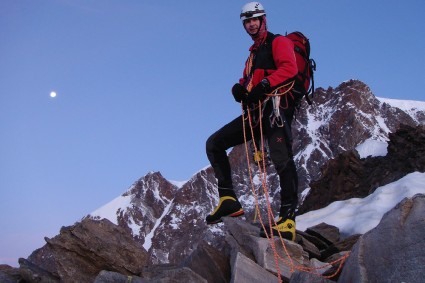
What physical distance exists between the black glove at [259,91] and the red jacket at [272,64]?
0.24 feet

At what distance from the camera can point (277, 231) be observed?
786cm

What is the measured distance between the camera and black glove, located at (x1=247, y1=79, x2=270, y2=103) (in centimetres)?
786

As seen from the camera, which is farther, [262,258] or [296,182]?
[296,182]

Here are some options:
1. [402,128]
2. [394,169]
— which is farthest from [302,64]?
[402,128]

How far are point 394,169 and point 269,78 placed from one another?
10384mm

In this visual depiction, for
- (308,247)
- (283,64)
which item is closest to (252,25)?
(283,64)

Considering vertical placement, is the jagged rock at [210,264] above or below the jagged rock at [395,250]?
above

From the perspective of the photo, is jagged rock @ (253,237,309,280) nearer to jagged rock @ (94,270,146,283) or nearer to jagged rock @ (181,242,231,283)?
jagged rock @ (181,242,231,283)

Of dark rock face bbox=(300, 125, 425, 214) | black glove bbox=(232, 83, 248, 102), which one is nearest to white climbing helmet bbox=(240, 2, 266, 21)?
black glove bbox=(232, 83, 248, 102)

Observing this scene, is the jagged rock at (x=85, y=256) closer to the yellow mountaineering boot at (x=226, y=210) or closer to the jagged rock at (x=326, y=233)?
the yellow mountaineering boot at (x=226, y=210)

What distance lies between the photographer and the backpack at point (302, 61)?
8406 millimetres

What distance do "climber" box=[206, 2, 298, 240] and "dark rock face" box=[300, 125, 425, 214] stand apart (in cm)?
819

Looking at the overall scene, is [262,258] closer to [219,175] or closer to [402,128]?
[219,175]

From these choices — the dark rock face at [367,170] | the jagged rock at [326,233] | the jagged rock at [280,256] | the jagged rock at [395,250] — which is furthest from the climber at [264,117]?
the dark rock face at [367,170]
